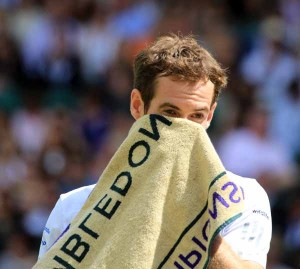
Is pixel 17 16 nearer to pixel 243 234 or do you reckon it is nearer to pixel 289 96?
pixel 289 96

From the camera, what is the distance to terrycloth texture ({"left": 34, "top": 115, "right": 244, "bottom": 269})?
285cm

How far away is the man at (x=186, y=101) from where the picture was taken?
3.35m

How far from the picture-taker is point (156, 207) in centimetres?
287

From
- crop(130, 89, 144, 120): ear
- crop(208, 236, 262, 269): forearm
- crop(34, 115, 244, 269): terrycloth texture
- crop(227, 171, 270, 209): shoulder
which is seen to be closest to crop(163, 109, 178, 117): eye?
crop(130, 89, 144, 120): ear

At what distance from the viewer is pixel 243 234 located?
3.34m

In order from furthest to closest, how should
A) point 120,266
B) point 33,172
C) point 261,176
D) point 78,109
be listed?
point 78,109, point 33,172, point 261,176, point 120,266

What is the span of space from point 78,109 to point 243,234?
7251 millimetres

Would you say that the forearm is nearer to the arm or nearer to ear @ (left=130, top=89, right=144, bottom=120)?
the arm

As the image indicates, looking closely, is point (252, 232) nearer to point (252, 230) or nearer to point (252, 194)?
point (252, 230)

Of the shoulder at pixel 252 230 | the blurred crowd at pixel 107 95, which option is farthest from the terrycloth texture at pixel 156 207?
the blurred crowd at pixel 107 95

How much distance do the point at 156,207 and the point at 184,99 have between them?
2.41 ft

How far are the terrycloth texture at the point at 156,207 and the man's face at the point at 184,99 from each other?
1.85ft

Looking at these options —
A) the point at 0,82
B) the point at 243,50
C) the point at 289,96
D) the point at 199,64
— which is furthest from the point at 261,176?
the point at 199,64

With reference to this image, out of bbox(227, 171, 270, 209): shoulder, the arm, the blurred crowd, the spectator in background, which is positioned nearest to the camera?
the arm
